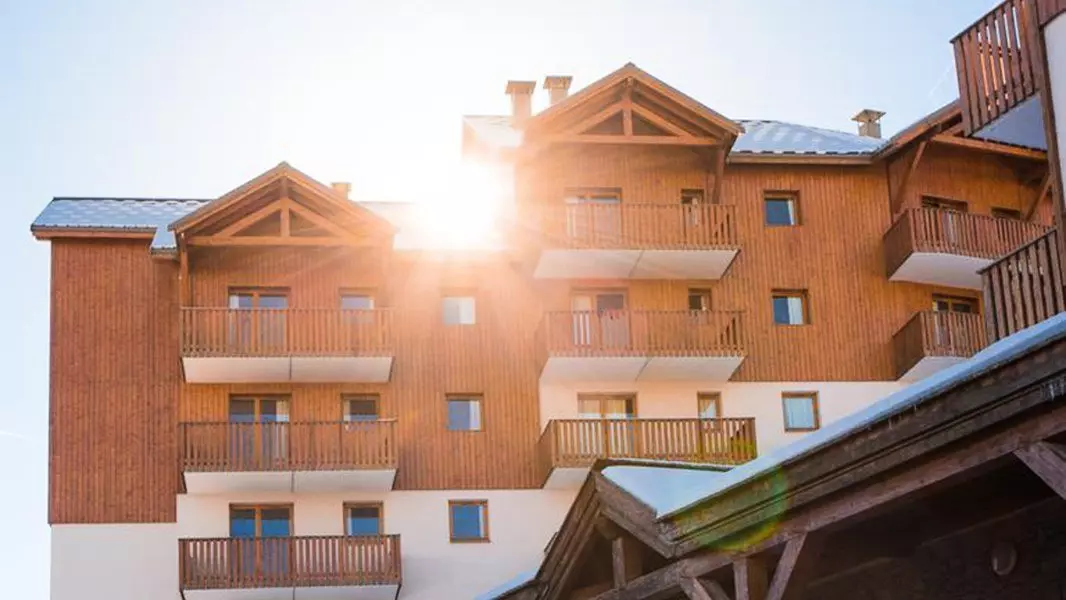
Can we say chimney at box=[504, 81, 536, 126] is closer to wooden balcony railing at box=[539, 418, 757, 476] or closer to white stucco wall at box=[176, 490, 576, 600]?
wooden balcony railing at box=[539, 418, 757, 476]

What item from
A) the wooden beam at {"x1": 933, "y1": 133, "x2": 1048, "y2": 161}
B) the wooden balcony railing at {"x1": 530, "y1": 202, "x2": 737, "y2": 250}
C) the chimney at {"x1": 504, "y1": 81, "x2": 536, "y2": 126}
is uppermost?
the chimney at {"x1": 504, "y1": 81, "x2": 536, "y2": 126}

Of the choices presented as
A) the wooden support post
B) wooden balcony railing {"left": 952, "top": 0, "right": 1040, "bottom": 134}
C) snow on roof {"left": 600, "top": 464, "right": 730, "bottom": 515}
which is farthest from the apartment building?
Answer: the wooden support post

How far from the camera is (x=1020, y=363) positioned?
385 inches

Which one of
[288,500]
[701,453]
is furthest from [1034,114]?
[288,500]

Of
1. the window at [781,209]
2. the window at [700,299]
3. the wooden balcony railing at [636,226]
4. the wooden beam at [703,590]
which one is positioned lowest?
the wooden beam at [703,590]

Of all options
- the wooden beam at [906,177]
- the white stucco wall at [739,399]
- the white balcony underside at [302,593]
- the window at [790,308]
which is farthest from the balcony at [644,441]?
the wooden beam at [906,177]

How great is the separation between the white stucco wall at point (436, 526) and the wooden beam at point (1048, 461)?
2776 cm

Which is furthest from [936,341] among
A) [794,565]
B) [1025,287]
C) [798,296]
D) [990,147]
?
[794,565]

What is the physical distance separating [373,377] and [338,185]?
6880mm

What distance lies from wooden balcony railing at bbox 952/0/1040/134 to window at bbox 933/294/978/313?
21.0 m

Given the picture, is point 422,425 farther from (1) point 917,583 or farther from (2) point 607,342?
(1) point 917,583

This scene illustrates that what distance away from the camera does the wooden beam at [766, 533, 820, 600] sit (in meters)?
12.2

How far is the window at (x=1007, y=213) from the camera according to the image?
1620 inches

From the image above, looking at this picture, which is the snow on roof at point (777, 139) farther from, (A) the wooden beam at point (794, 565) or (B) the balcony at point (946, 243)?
(A) the wooden beam at point (794, 565)
